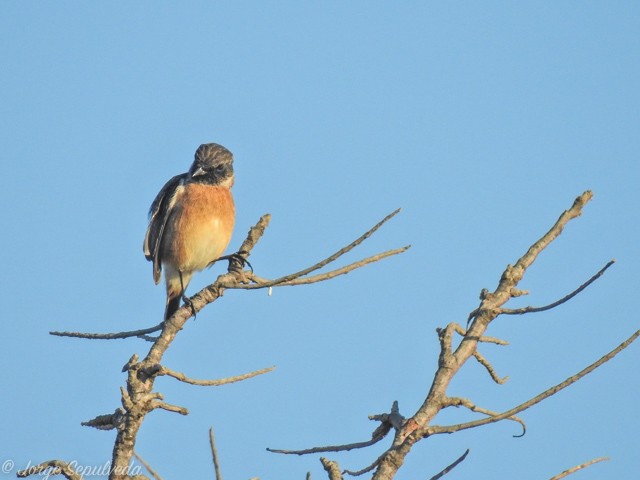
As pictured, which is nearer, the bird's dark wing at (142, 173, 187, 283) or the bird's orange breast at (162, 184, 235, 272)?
the bird's orange breast at (162, 184, 235, 272)

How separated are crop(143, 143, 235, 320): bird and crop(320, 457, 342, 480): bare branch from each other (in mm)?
5689

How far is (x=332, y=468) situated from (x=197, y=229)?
5827 mm

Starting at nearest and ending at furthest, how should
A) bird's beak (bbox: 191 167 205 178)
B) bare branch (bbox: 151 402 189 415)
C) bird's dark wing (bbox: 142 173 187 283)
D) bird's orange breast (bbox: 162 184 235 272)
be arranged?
bare branch (bbox: 151 402 189 415)
bird's orange breast (bbox: 162 184 235 272)
bird's dark wing (bbox: 142 173 187 283)
bird's beak (bbox: 191 167 205 178)

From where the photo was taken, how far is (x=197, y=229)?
9688 mm

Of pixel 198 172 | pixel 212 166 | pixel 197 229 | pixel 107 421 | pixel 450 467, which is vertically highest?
pixel 212 166

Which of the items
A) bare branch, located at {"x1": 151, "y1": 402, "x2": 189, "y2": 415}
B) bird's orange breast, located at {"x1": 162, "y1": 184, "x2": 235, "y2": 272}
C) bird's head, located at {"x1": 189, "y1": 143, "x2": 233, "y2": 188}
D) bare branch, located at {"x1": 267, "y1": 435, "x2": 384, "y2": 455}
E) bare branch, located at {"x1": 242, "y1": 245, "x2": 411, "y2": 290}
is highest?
bird's head, located at {"x1": 189, "y1": 143, "x2": 233, "y2": 188}

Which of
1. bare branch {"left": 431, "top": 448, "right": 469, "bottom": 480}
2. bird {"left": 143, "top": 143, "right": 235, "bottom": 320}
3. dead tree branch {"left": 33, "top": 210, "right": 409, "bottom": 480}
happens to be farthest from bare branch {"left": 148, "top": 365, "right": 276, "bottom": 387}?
bird {"left": 143, "top": 143, "right": 235, "bottom": 320}

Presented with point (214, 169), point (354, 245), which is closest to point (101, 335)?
point (354, 245)

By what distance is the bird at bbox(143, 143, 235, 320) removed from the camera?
974cm

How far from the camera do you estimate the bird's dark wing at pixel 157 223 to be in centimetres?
991

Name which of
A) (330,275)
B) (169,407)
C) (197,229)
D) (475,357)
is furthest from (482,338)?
(197,229)

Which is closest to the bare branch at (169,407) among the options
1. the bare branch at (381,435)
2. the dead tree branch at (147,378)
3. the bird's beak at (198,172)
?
the dead tree branch at (147,378)

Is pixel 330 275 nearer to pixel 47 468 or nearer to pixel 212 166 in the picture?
pixel 47 468

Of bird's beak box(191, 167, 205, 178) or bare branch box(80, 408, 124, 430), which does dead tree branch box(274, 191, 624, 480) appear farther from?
bird's beak box(191, 167, 205, 178)
